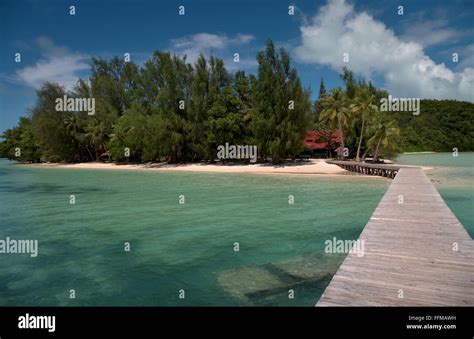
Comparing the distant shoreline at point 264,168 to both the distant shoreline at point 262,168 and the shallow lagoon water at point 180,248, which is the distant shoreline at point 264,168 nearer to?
the distant shoreline at point 262,168

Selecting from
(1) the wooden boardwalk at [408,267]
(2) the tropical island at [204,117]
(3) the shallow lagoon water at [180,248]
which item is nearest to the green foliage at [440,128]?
(2) the tropical island at [204,117]

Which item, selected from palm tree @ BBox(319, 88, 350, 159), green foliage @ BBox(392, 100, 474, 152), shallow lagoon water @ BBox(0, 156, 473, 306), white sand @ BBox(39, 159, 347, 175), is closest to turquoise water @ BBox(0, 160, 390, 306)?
shallow lagoon water @ BBox(0, 156, 473, 306)

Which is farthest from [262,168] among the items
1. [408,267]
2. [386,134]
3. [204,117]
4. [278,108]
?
[408,267]

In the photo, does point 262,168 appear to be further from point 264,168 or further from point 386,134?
point 386,134

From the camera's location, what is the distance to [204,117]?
4575 cm

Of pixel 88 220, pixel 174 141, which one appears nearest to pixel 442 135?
pixel 174 141

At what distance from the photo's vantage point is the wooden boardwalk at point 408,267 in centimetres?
461

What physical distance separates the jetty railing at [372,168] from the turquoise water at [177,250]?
11155 mm

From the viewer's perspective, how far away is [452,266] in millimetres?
5828

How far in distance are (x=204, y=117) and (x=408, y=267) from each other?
1638 inches

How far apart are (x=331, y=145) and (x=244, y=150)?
50.7ft

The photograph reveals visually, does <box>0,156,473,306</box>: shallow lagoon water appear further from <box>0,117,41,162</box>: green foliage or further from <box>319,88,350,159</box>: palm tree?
<box>0,117,41,162</box>: green foliage

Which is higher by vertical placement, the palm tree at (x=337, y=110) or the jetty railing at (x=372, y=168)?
the palm tree at (x=337, y=110)
